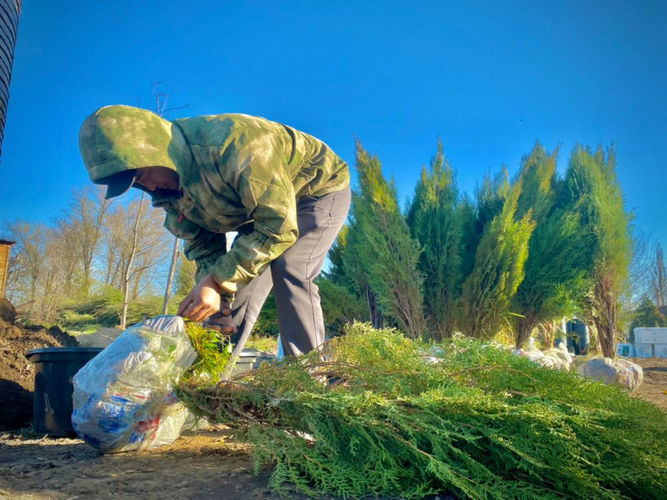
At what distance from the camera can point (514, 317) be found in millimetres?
7887

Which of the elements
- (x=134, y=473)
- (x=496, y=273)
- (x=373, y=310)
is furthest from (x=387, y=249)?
(x=134, y=473)

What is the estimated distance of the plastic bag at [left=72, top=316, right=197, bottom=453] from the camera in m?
1.92

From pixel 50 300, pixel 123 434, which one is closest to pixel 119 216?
pixel 50 300

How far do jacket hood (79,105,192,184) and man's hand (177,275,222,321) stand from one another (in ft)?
2.06

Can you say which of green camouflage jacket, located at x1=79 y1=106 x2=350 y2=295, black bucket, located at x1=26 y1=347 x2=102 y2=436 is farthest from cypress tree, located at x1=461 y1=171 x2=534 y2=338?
black bucket, located at x1=26 y1=347 x2=102 y2=436

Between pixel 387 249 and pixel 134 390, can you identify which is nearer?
pixel 134 390

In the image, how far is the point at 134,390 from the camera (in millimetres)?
1941

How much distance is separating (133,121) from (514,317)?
7154mm

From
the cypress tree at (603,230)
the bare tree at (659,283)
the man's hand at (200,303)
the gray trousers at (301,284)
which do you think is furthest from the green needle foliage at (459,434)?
the bare tree at (659,283)

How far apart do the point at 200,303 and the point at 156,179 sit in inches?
28.8

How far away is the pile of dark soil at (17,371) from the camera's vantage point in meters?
3.05

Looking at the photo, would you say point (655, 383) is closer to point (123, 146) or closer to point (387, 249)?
point (387, 249)

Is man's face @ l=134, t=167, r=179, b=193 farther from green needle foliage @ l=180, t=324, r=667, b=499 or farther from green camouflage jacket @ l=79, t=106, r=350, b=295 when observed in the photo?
green needle foliage @ l=180, t=324, r=667, b=499

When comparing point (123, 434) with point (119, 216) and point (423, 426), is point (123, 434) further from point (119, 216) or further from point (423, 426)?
point (119, 216)
